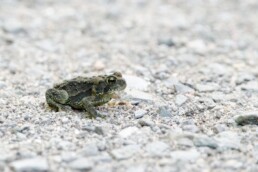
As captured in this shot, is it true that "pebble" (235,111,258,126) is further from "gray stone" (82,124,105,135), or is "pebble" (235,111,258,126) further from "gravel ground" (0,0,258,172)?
"gray stone" (82,124,105,135)

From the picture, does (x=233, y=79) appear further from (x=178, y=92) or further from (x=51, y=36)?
(x=51, y=36)

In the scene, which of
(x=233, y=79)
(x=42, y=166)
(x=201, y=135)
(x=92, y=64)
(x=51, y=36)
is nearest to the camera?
(x=42, y=166)

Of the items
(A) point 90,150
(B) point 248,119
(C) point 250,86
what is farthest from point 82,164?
(C) point 250,86

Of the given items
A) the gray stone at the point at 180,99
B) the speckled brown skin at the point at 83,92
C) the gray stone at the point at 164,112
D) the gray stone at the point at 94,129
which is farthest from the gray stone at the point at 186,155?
the gray stone at the point at 180,99

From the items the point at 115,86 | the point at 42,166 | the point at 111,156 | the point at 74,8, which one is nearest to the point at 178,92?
the point at 115,86

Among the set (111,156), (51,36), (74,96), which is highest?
(51,36)

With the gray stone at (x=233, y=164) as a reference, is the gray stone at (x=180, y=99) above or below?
above

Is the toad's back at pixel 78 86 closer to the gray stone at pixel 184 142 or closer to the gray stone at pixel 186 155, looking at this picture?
the gray stone at pixel 184 142
